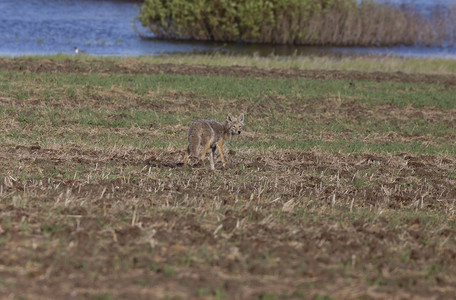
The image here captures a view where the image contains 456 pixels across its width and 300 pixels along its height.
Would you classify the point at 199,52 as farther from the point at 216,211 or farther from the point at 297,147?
the point at 216,211

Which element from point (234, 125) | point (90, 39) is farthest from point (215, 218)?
point (90, 39)

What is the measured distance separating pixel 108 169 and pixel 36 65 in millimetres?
14120

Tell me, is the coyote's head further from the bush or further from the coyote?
the bush

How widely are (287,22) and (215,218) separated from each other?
43.5m

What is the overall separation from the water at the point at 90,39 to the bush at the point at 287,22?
1340 mm

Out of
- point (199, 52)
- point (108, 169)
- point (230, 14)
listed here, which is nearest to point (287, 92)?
point (108, 169)

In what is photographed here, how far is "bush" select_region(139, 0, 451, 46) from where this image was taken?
49.2 m

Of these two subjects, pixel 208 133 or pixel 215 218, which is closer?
pixel 215 218

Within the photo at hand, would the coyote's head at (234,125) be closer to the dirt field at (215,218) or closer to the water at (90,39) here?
the dirt field at (215,218)

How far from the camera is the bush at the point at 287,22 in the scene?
49156 mm

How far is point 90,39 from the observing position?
46.2m

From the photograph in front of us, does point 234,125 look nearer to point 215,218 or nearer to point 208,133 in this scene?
point 208,133

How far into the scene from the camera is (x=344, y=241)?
25.5 feet

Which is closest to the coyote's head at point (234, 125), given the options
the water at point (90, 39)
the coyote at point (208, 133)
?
the coyote at point (208, 133)
